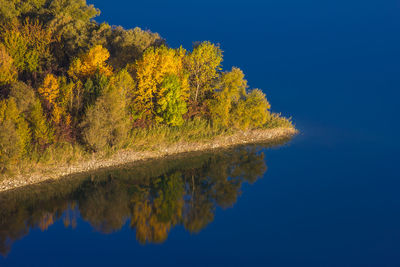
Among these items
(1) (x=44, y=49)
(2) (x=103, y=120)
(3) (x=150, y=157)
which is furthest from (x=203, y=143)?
(1) (x=44, y=49)

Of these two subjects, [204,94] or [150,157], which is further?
[204,94]

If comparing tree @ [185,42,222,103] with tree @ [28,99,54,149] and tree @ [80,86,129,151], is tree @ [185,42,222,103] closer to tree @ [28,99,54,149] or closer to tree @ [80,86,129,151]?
tree @ [80,86,129,151]

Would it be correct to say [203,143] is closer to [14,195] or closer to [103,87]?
[103,87]

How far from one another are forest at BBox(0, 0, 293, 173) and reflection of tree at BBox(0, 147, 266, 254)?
155 inches

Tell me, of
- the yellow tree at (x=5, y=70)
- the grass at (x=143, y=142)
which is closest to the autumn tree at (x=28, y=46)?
the yellow tree at (x=5, y=70)

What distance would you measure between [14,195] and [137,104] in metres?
16.4

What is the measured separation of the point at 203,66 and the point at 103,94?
52.2 feet

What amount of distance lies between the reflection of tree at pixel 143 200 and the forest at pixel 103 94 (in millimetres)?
3946

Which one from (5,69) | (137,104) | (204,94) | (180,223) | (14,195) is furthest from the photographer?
(204,94)

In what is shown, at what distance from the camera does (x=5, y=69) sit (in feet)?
124

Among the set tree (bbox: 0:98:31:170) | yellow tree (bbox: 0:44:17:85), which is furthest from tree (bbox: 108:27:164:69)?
tree (bbox: 0:98:31:170)

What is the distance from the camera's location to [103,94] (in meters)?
35.8

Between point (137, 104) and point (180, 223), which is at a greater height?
point (137, 104)

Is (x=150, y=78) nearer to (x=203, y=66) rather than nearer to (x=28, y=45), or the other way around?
(x=203, y=66)
